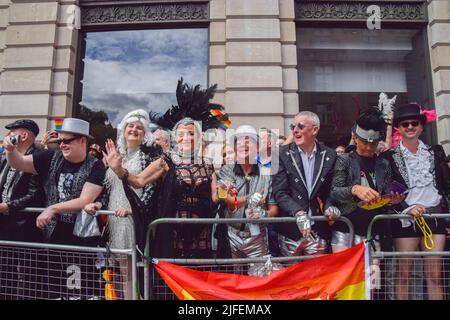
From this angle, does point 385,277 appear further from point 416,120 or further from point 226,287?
point 416,120

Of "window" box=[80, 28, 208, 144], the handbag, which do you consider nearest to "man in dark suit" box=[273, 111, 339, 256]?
the handbag

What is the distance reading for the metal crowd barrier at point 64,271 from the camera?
3.47 m

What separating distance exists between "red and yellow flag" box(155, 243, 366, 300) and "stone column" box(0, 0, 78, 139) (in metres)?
6.45

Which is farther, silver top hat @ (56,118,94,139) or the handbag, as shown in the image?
silver top hat @ (56,118,94,139)

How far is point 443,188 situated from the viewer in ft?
14.0

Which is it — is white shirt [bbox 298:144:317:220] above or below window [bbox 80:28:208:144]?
below

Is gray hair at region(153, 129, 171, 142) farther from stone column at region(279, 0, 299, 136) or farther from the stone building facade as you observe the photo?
stone column at region(279, 0, 299, 136)

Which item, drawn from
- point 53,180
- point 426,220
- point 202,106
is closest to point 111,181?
point 53,180

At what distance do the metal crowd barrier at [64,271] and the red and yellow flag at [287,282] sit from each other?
1.55ft

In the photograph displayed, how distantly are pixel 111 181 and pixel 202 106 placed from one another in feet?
4.87

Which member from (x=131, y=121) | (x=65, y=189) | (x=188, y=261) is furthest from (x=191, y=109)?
(x=188, y=261)

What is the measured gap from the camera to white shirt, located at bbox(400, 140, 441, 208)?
13.7ft

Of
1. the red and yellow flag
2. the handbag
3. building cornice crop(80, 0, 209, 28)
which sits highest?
building cornice crop(80, 0, 209, 28)

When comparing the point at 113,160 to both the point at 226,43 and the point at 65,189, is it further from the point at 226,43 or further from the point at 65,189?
the point at 226,43
